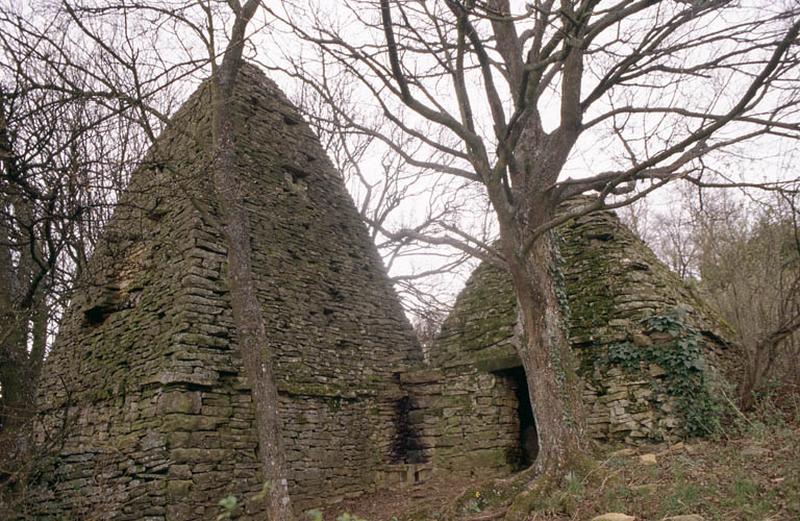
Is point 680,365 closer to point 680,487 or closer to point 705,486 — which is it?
point 705,486

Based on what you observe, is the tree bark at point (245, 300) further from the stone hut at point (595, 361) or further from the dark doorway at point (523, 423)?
the dark doorway at point (523, 423)

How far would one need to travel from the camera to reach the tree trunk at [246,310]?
651 cm

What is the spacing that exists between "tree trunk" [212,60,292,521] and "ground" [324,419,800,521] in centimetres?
174

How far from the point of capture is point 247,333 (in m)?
6.88

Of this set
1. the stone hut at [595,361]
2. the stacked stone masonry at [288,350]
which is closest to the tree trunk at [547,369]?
the stacked stone masonry at [288,350]

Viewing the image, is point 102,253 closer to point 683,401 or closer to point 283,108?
point 283,108

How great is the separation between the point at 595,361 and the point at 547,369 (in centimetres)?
300

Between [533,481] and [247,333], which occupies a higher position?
[247,333]

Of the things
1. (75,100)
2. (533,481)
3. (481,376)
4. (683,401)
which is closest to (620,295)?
(683,401)

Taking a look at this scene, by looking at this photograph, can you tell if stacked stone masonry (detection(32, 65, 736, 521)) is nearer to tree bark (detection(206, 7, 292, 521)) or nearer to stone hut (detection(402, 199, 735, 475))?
stone hut (detection(402, 199, 735, 475))

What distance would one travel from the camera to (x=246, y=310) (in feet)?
22.9

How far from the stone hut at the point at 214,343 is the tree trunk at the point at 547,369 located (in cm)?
375

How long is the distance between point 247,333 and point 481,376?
4080mm

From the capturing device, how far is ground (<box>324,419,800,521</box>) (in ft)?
14.8
